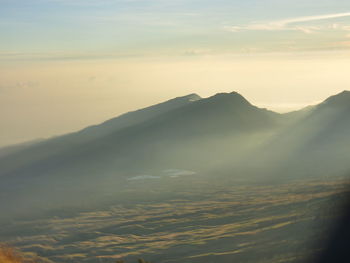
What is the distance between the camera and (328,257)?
17125cm

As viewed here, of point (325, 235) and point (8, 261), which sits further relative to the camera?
point (325, 235)

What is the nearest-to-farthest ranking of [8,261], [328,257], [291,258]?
[8,261] → [328,257] → [291,258]

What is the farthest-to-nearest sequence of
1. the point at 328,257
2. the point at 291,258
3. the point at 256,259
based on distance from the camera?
the point at 256,259 < the point at 291,258 < the point at 328,257

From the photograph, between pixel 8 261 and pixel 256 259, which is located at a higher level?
pixel 8 261

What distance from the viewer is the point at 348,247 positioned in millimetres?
171750

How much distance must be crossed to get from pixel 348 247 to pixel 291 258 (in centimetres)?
2238

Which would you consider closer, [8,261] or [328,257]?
[8,261]

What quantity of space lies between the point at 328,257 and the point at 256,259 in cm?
3428

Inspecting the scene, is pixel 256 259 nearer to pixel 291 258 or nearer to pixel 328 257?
pixel 291 258

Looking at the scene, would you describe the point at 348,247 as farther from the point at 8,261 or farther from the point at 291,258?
the point at 8,261

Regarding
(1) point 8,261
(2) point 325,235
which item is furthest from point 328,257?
(1) point 8,261

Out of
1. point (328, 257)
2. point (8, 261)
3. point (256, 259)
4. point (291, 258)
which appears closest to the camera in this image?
point (8, 261)

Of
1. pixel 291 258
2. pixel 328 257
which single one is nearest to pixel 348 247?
pixel 328 257

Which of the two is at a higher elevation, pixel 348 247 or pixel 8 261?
pixel 8 261
